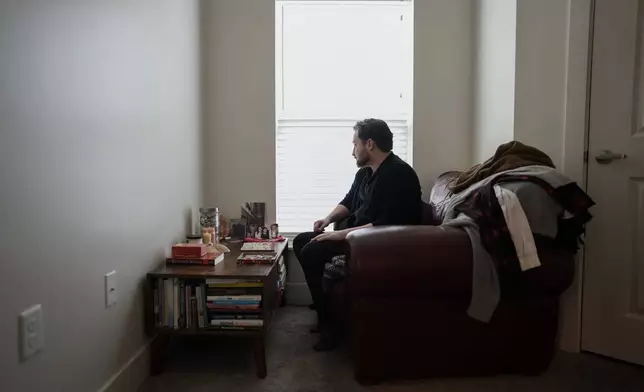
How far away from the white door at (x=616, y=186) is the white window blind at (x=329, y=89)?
1261 millimetres

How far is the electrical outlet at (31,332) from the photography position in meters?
1.22

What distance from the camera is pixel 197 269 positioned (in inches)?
82.4

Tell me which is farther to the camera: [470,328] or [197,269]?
[197,269]

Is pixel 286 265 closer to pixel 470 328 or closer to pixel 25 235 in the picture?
pixel 470 328

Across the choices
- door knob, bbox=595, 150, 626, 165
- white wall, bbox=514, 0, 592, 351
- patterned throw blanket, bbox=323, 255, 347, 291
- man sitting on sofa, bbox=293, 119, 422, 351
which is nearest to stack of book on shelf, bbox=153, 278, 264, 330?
patterned throw blanket, bbox=323, 255, 347, 291

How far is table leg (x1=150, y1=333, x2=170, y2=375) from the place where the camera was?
207cm

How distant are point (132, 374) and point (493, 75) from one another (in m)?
2.48

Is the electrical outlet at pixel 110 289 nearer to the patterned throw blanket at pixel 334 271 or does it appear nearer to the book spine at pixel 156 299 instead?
the book spine at pixel 156 299

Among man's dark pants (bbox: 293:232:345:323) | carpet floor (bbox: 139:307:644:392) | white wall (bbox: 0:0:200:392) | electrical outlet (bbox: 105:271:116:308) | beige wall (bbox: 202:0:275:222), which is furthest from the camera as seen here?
beige wall (bbox: 202:0:275:222)

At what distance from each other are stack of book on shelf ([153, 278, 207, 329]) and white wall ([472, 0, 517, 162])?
1.80 metres

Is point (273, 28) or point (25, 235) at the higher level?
point (273, 28)

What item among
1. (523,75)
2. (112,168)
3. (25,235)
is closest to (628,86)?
(523,75)

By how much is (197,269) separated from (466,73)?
87.1 inches

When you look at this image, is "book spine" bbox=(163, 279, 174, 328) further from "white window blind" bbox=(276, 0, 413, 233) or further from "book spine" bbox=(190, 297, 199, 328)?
"white window blind" bbox=(276, 0, 413, 233)
